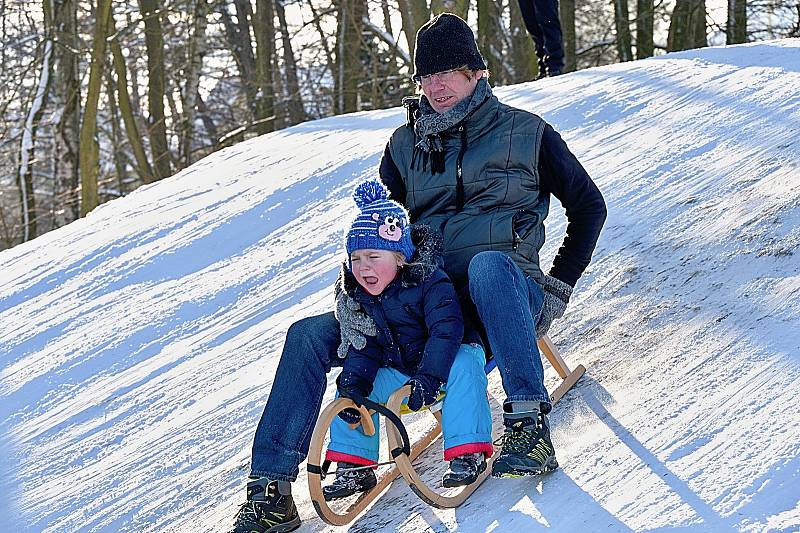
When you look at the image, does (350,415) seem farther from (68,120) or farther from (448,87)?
(68,120)

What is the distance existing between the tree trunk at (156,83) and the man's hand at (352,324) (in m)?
9.64

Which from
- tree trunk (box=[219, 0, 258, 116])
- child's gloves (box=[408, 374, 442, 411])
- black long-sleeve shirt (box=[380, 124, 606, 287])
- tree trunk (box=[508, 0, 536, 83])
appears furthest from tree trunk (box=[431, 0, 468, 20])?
child's gloves (box=[408, 374, 442, 411])

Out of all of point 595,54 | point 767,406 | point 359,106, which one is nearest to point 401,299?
point 767,406

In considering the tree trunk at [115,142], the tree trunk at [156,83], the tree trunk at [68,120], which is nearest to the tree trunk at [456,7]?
the tree trunk at [156,83]

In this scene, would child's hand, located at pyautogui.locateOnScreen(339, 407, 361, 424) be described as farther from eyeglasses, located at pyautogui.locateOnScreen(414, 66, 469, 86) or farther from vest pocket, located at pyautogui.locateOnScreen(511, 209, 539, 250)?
eyeglasses, located at pyautogui.locateOnScreen(414, 66, 469, 86)

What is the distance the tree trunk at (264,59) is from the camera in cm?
1233

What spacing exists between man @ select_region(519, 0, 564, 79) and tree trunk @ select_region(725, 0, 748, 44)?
16.4 ft

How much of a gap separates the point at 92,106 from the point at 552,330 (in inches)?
328

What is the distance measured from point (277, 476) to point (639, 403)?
1.00 metres

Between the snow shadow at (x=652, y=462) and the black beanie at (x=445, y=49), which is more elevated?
the black beanie at (x=445, y=49)

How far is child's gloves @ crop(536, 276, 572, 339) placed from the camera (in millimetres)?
2912

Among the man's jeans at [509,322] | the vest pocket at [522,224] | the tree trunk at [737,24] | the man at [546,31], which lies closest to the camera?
the man's jeans at [509,322]

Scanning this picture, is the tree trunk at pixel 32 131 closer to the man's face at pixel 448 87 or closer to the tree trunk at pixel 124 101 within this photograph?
the tree trunk at pixel 124 101

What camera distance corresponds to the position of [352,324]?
8.88ft
